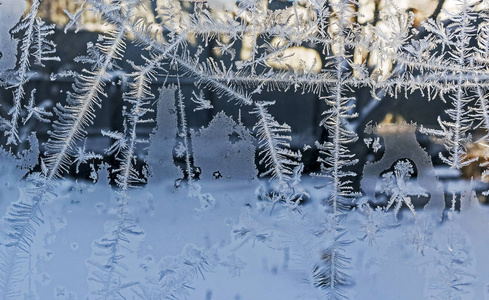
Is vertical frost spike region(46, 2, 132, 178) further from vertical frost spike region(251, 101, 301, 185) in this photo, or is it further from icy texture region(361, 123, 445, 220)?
icy texture region(361, 123, 445, 220)

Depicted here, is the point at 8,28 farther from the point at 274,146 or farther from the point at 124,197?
the point at 274,146

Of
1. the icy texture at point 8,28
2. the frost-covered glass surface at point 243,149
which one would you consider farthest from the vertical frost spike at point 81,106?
the icy texture at point 8,28

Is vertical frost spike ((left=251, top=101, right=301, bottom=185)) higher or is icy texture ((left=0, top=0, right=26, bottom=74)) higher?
icy texture ((left=0, top=0, right=26, bottom=74))

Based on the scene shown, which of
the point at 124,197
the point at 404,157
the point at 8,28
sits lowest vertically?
the point at 124,197

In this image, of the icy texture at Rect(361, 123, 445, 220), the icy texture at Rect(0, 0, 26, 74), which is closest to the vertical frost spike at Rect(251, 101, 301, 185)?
the icy texture at Rect(361, 123, 445, 220)

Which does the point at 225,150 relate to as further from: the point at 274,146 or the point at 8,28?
the point at 8,28

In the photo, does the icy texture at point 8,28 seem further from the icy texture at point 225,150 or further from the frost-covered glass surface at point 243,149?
the icy texture at point 225,150

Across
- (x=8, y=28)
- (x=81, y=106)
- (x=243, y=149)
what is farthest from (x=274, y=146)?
(x=8, y=28)

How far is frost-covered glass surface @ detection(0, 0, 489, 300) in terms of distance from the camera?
0.84 meters

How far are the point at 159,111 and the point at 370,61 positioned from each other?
46 centimetres

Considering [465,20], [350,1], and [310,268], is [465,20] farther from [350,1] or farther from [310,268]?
[310,268]

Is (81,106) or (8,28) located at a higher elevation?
(8,28)

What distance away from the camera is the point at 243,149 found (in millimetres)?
864

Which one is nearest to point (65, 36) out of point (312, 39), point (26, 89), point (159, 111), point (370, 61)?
point (26, 89)
